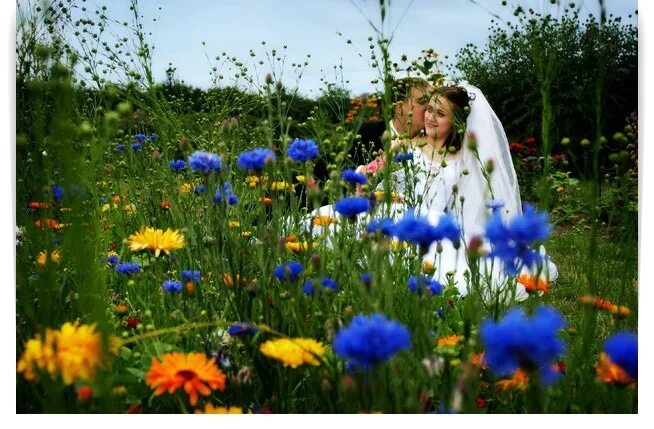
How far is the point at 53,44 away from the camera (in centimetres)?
153

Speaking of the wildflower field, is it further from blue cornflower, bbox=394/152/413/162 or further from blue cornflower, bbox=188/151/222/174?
blue cornflower, bbox=394/152/413/162

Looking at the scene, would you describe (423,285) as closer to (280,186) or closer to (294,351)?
(294,351)

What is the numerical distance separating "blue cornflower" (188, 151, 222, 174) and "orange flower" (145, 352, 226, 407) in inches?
15.7

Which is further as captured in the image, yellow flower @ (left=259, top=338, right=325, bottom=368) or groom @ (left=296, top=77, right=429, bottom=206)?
groom @ (left=296, top=77, right=429, bottom=206)

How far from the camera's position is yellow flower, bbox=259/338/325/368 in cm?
97

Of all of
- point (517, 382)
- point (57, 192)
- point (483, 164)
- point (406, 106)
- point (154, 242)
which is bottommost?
point (517, 382)

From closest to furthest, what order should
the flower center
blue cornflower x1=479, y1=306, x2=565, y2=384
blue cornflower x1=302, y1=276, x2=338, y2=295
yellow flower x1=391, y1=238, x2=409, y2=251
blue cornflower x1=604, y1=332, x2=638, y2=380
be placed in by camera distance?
blue cornflower x1=479, y1=306, x2=565, y2=384
blue cornflower x1=604, y1=332, x2=638, y2=380
the flower center
blue cornflower x1=302, y1=276, x2=338, y2=295
yellow flower x1=391, y1=238, x2=409, y2=251

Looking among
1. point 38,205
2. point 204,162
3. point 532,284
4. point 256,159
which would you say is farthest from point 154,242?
point 532,284

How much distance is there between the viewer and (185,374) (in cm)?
100

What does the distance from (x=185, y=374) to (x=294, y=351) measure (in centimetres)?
17

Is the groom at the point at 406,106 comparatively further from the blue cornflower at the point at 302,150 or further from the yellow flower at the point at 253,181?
the blue cornflower at the point at 302,150

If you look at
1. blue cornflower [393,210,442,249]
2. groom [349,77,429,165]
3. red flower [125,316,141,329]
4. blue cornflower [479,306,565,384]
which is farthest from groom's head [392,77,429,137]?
blue cornflower [479,306,565,384]

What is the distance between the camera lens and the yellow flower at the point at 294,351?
0.97 meters

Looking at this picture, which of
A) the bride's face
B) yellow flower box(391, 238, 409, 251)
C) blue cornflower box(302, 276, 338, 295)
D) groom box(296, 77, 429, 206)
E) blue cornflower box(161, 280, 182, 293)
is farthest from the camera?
the bride's face
